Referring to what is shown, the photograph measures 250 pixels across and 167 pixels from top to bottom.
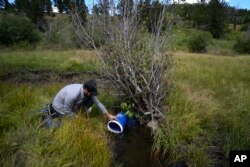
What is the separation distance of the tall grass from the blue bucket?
0.16 metres

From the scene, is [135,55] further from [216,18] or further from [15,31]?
[216,18]

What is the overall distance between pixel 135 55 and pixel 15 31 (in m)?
18.0

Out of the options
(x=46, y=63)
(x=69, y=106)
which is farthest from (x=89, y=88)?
(x=46, y=63)

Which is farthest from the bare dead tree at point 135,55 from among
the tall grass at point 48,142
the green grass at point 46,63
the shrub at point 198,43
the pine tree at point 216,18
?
the pine tree at point 216,18

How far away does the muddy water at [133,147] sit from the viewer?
5.02 meters

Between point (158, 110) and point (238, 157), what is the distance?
1752 mm

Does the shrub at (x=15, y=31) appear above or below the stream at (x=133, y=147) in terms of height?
below

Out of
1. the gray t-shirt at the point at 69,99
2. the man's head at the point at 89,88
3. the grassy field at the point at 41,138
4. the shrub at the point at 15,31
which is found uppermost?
the man's head at the point at 89,88

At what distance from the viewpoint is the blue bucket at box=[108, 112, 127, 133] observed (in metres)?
5.92

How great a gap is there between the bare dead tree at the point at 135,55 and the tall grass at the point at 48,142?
1193 mm

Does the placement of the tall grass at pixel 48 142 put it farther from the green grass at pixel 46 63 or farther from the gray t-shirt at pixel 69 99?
the green grass at pixel 46 63

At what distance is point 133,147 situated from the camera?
559 cm

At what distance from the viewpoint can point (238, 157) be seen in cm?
489

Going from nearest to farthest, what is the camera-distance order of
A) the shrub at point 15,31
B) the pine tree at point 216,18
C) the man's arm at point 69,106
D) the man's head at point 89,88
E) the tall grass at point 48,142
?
the tall grass at point 48,142, the man's head at point 89,88, the man's arm at point 69,106, the shrub at point 15,31, the pine tree at point 216,18
